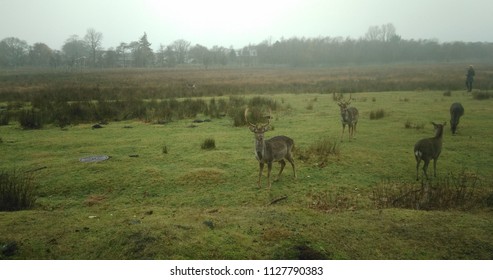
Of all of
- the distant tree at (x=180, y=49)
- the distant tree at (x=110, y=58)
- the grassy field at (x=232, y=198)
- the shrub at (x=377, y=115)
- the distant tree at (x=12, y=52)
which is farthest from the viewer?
the distant tree at (x=180, y=49)

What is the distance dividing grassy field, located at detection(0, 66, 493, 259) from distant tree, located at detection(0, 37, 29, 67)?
26.4 ft

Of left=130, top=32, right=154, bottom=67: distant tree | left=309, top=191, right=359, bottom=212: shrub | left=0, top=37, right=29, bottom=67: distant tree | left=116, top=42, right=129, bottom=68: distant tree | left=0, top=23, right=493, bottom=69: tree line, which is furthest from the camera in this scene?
left=116, top=42, right=129, bottom=68: distant tree

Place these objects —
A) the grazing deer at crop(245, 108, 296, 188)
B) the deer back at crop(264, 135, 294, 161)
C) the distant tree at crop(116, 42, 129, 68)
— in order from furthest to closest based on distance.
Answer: the distant tree at crop(116, 42, 129, 68) → the deer back at crop(264, 135, 294, 161) → the grazing deer at crop(245, 108, 296, 188)

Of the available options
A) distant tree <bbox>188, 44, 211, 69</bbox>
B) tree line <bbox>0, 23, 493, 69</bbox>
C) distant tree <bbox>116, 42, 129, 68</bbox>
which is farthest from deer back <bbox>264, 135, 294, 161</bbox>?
distant tree <bbox>188, 44, 211, 69</bbox>

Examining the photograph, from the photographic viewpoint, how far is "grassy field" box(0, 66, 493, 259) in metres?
5.36

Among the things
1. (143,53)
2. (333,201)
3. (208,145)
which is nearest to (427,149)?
(333,201)

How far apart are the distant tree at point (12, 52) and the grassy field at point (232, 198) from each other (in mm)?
Answer: 8035

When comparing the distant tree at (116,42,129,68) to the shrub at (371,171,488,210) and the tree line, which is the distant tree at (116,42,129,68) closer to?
the tree line

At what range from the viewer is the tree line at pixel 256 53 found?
3127 centimetres

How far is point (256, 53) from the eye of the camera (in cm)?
11431

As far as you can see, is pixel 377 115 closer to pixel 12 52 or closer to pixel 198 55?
pixel 12 52

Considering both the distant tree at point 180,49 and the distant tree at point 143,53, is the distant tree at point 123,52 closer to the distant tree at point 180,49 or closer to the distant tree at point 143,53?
the distant tree at point 143,53

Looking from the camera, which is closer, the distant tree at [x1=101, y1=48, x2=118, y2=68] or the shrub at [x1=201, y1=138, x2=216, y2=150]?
the shrub at [x1=201, y1=138, x2=216, y2=150]

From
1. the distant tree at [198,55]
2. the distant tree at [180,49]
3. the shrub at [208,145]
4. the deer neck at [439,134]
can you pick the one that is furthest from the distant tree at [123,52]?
the deer neck at [439,134]
